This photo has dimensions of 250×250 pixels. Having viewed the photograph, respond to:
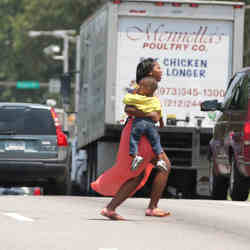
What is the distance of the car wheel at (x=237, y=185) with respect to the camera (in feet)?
54.3

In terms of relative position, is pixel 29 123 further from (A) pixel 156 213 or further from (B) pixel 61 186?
(A) pixel 156 213

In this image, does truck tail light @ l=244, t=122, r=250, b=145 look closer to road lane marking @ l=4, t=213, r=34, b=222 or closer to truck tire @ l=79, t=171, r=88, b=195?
road lane marking @ l=4, t=213, r=34, b=222

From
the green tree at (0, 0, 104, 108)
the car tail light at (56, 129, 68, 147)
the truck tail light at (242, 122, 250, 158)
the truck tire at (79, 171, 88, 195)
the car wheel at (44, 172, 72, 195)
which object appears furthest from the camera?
the green tree at (0, 0, 104, 108)

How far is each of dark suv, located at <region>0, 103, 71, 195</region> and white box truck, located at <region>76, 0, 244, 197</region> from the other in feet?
5.12

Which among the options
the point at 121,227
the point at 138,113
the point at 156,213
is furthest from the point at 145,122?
the point at 121,227

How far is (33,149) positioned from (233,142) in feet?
12.2

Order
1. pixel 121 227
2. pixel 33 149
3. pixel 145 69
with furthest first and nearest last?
1. pixel 33 149
2. pixel 145 69
3. pixel 121 227

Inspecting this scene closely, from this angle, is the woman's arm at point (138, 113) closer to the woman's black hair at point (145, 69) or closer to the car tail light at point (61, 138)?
the woman's black hair at point (145, 69)

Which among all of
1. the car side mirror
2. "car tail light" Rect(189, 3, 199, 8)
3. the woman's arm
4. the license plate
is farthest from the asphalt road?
"car tail light" Rect(189, 3, 199, 8)

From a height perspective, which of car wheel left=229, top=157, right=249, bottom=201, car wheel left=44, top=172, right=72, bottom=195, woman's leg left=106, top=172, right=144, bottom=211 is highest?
woman's leg left=106, top=172, right=144, bottom=211

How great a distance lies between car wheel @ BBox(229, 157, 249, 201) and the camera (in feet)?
54.3

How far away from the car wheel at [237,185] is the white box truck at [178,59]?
3.64 m

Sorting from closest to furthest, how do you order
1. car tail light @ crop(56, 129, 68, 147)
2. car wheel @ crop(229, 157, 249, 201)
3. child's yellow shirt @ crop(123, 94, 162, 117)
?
child's yellow shirt @ crop(123, 94, 162, 117) < car wheel @ crop(229, 157, 249, 201) < car tail light @ crop(56, 129, 68, 147)

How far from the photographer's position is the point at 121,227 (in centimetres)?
1155
